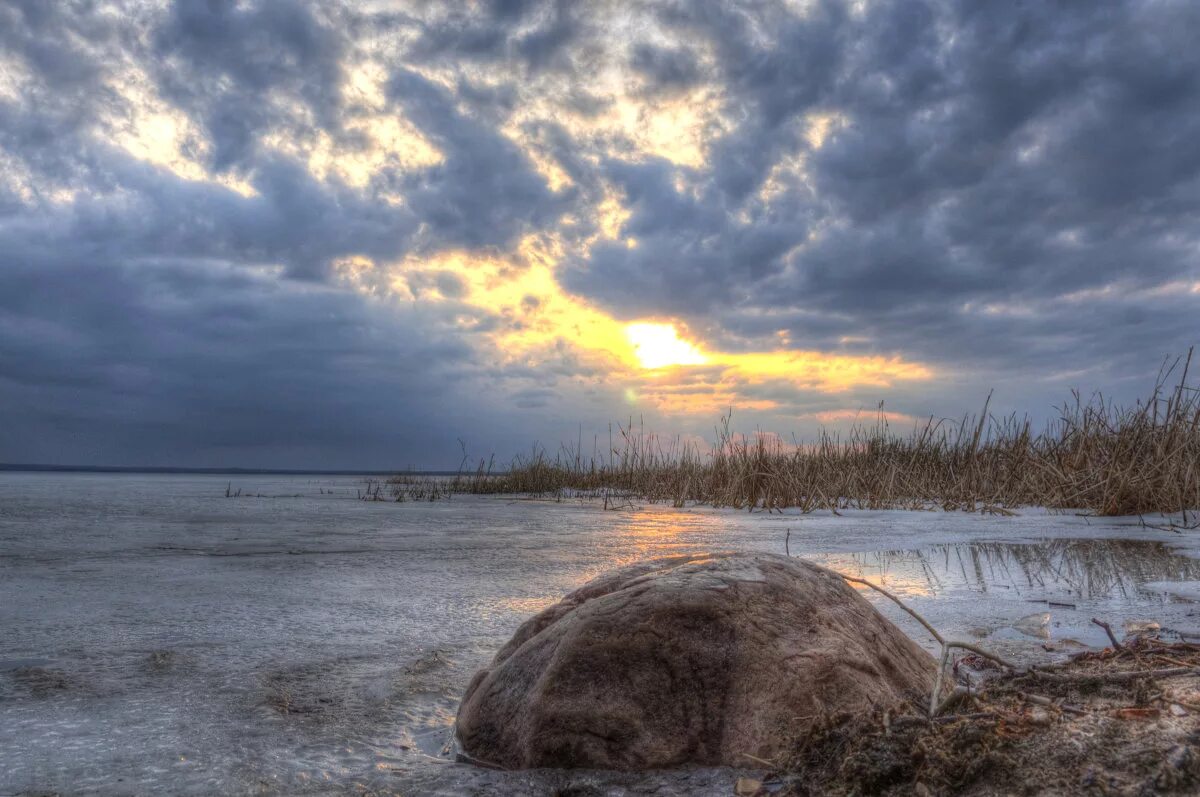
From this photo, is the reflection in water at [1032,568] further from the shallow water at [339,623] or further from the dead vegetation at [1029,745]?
the dead vegetation at [1029,745]

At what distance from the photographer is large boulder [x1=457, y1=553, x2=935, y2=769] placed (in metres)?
1.81

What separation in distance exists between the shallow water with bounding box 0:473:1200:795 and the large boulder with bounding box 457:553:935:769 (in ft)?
0.31

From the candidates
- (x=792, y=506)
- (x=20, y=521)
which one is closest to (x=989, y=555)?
(x=792, y=506)

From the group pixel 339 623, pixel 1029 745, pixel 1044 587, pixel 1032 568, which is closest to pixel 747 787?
pixel 1029 745

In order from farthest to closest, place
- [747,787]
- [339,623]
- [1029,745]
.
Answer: [339,623] → [747,787] → [1029,745]

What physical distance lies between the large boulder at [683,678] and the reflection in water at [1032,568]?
2.36 metres

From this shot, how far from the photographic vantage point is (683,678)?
1893 mm

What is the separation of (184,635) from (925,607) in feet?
11.4

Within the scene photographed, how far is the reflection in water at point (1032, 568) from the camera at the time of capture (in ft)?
13.7

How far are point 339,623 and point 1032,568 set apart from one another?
4480mm

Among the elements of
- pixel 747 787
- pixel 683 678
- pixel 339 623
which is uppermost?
pixel 683 678

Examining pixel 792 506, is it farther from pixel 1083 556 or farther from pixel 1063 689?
pixel 1063 689

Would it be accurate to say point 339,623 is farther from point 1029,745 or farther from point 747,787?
point 1029,745

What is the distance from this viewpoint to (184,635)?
3.23m
